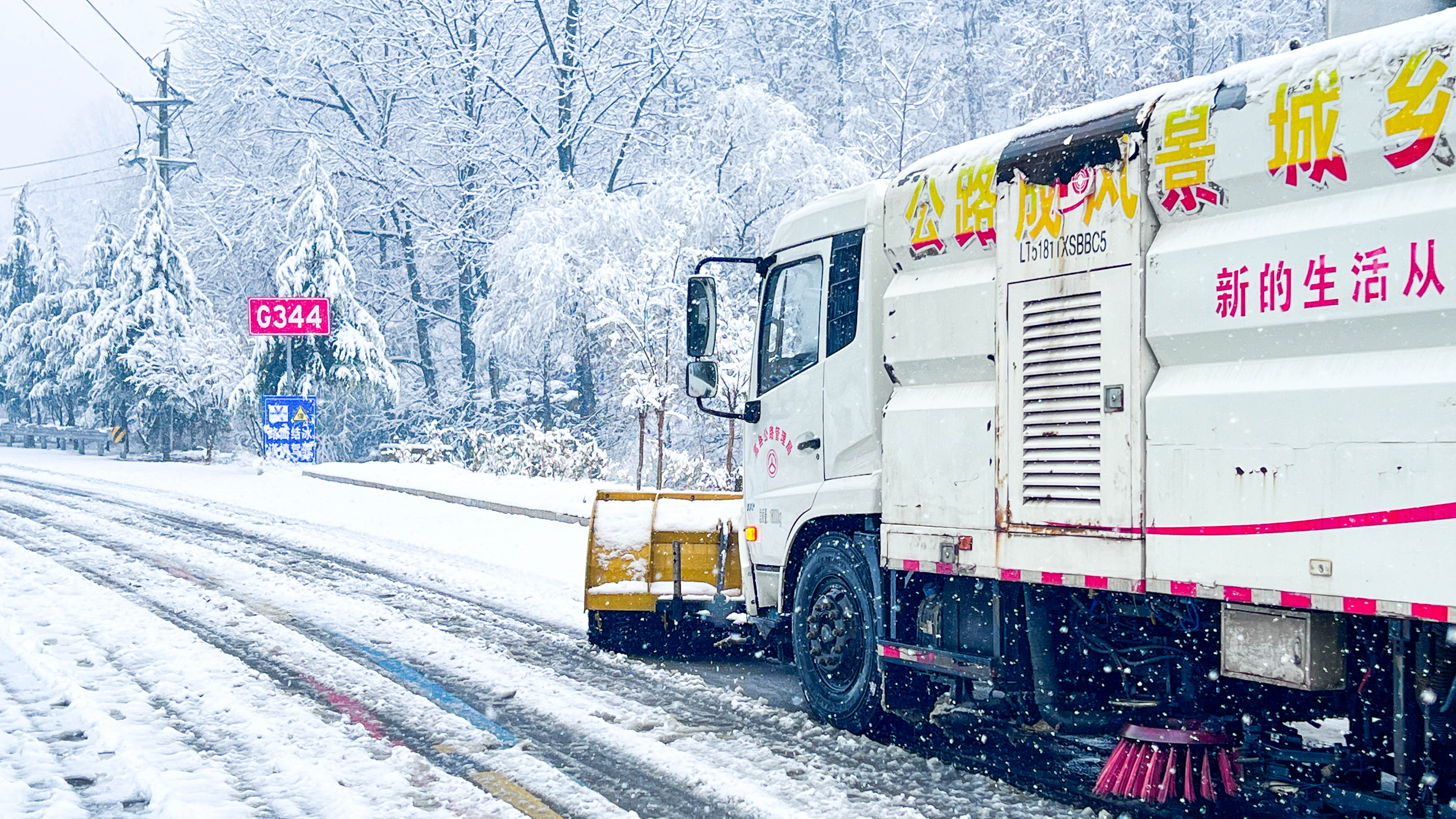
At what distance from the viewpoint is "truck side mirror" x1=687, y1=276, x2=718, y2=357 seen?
738 cm

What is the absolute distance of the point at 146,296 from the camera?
35.4 m

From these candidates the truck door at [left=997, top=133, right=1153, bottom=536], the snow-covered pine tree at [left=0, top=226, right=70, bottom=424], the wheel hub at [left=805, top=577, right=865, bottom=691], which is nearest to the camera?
the truck door at [left=997, top=133, right=1153, bottom=536]

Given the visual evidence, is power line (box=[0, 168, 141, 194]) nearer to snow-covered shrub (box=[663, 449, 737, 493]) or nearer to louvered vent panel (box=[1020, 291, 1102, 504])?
snow-covered shrub (box=[663, 449, 737, 493])

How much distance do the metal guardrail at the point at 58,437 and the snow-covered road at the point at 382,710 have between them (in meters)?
29.2

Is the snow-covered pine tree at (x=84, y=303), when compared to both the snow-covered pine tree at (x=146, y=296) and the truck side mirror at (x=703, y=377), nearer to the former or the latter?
the snow-covered pine tree at (x=146, y=296)

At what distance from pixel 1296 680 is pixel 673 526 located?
4.96 m

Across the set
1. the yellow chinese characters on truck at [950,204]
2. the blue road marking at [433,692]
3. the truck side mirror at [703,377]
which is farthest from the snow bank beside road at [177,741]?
the yellow chinese characters on truck at [950,204]

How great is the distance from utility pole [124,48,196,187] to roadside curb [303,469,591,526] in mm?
13476

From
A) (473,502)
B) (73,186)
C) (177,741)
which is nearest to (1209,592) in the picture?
(177,741)

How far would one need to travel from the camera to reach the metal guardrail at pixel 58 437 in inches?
1581

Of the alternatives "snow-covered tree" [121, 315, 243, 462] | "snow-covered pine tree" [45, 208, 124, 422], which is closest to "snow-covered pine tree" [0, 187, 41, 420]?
"snow-covered pine tree" [45, 208, 124, 422]

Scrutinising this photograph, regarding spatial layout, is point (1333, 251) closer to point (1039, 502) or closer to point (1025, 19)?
point (1039, 502)

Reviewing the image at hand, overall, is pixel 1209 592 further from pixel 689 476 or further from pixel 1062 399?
pixel 689 476

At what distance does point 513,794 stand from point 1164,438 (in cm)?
312
